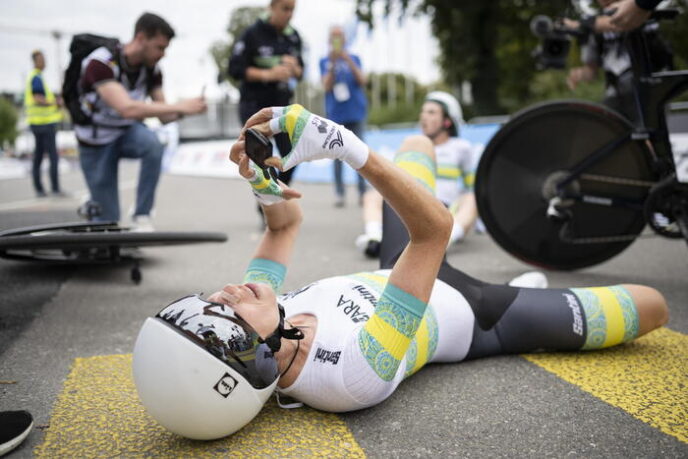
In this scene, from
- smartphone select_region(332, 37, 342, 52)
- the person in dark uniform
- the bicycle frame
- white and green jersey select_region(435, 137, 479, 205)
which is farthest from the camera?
smartphone select_region(332, 37, 342, 52)

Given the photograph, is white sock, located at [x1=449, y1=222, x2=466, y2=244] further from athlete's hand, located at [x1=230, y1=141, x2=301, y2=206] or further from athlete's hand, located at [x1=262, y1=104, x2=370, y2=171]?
athlete's hand, located at [x1=262, y1=104, x2=370, y2=171]

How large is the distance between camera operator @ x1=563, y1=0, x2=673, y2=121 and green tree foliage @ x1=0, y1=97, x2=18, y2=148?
8494 centimetres

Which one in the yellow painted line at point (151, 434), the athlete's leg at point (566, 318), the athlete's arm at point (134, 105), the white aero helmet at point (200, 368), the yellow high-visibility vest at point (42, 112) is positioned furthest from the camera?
the yellow high-visibility vest at point (42, 112)

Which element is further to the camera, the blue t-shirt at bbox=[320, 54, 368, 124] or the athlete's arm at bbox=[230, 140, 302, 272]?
the blue t-shirt at bbox=[320, 54, 368, 124]

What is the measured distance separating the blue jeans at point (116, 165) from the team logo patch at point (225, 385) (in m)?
3.33

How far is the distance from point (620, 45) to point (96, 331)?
3.54 meters

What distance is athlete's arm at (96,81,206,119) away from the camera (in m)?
4.25

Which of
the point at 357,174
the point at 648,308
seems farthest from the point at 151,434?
the point at 357,174

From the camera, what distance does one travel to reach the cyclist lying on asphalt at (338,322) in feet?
5.34

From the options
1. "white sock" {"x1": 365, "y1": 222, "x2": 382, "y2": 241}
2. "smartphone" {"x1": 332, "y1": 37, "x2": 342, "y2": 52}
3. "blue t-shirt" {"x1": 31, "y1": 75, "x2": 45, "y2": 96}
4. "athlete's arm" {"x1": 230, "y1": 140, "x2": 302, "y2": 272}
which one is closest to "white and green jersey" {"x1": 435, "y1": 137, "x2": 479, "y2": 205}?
"white sock" {"x1": 365, "y1": 222, "x2": 382, "y2": 241}

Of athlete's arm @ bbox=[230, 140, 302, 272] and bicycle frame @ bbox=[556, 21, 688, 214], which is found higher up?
bicycle frame @ bbox=[556, 21, 688, 214]

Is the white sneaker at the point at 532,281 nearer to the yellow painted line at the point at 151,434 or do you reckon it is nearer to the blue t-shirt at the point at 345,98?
the yellow painted line at the point at 151,434

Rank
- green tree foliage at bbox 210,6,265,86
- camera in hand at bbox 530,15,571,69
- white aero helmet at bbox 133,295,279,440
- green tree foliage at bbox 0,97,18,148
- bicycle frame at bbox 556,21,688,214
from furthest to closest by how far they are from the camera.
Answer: green tree foliage at bbox 0,97,18,148
green tree foliage at bbox 210,6,265,86
camera in hand at bbox 530,15,571,69
bicycle frame at bbox 556,21,688,214
white aero helmet at bbox 133,295,279,440

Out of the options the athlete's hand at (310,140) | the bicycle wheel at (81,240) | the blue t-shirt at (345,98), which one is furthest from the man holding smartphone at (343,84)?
the athlete's hand at (310,140)
